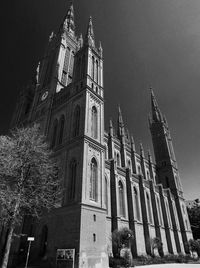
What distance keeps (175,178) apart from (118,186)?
27.3 meters

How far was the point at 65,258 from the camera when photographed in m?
17.8

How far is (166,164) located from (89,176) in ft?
127

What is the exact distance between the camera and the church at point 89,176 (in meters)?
20.4

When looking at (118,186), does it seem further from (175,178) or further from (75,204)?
(175,178)

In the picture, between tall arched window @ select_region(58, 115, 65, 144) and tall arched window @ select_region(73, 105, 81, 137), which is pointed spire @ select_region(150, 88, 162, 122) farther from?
tall arched window @ select_region(73, 105, 81, 137)

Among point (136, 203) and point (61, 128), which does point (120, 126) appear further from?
point (61, 128)

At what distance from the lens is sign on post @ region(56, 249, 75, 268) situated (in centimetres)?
1741

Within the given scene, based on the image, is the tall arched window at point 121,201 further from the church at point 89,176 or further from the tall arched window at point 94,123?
the tall arched window at point 94,123

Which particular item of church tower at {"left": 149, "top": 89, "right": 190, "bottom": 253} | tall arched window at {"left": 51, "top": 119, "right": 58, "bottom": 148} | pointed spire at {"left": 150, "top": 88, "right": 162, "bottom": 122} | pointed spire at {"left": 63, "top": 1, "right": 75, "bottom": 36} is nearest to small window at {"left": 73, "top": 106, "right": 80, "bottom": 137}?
tall arched window at {"left": 51, "top": 119, "right": 58, "bottom": 148}

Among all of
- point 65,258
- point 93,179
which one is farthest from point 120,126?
point 65,258

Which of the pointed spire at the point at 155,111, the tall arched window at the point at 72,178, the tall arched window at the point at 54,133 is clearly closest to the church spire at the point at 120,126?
the pointed spire at the point at 155,111

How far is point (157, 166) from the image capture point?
57.8 metres

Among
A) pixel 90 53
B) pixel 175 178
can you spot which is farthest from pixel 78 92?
pixel 175 178

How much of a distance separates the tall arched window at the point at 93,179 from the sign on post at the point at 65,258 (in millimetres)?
5813
